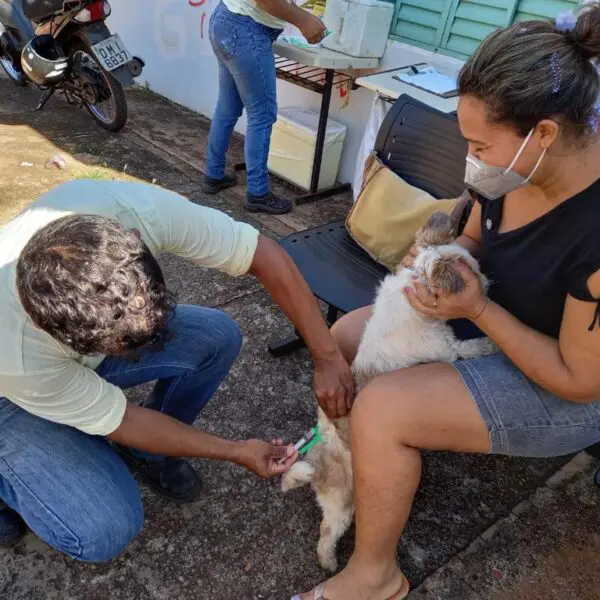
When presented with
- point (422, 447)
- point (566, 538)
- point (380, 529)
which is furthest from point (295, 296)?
point (566, 538)

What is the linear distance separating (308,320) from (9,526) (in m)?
1.13

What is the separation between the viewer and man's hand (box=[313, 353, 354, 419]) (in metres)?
1.69

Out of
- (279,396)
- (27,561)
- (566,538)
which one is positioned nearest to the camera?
(27,561)

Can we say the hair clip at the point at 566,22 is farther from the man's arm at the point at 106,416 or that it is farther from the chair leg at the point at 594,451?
the chair leg at the point at 594,451

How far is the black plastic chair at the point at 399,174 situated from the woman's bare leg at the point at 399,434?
762mm

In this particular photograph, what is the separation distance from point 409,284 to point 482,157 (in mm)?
444

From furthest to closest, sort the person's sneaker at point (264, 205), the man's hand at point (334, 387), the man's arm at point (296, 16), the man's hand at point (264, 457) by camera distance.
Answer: the person's sneaker at point (264, 205), the man's arm at point (296, 16), the man's hand at point (334, 387), the man's hand at point (264, 457)

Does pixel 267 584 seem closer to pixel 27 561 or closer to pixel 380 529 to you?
pixel 380 529

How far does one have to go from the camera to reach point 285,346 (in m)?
2.64

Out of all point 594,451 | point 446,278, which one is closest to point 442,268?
point 446,278

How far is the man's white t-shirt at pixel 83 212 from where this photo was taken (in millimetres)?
1331

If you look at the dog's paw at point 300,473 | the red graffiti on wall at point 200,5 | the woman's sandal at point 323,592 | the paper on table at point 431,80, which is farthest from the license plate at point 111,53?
the woman's sandal at point 323,592

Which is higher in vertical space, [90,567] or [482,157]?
[482,157]

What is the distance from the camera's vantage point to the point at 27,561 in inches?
68.9
